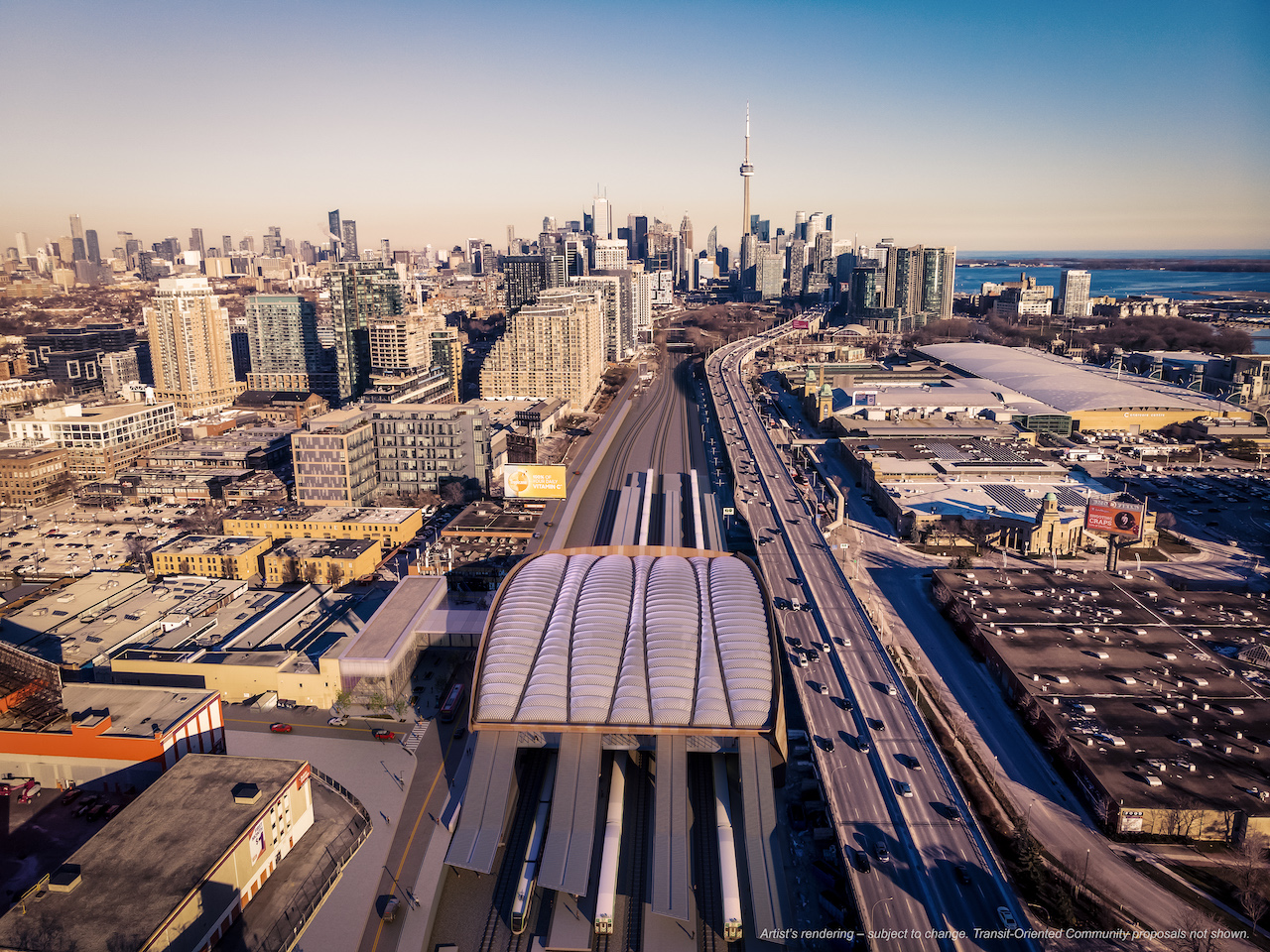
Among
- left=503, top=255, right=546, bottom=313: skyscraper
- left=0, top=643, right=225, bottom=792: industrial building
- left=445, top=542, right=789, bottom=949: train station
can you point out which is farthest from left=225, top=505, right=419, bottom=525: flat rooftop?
left=503, top=255, right=546, bottom=313: skyscraper

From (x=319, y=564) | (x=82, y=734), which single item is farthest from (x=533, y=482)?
(x=82, y=734)

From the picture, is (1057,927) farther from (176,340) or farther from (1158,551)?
(176,340)

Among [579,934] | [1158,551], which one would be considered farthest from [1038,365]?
[579,934]

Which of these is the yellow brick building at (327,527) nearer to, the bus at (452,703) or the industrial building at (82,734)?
the bus at (452,703)

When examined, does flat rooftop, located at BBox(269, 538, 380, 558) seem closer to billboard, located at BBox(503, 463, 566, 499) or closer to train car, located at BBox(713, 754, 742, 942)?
billboard, located at BBox(503, 463, 566, 499)

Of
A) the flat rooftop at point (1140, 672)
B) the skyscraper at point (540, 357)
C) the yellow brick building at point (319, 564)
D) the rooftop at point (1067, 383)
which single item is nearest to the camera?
the flat rooftop at point (1140, 672)

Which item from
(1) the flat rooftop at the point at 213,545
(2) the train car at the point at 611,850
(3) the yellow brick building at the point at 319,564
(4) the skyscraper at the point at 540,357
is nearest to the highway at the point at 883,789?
(2) the train car at the point at 611,850
